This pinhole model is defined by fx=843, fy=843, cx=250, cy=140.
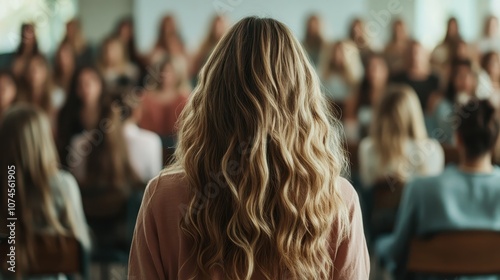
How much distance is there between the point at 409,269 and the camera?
312cm

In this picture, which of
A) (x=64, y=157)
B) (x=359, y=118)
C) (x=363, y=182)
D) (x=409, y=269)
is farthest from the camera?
(x=359, y=118)

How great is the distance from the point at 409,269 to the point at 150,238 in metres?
1.82

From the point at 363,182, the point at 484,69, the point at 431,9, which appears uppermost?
the point at 431,9

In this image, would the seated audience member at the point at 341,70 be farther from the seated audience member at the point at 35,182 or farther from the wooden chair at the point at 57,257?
the wooden chair at the point at 57,257

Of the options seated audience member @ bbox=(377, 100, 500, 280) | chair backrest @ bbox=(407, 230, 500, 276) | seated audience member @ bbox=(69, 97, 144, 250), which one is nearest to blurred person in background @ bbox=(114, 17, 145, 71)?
seated audience member @ bbox=(69, 97, 144, 250)

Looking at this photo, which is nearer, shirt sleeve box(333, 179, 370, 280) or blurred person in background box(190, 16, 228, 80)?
shirt sleeve box(333, 179, 370, 280)

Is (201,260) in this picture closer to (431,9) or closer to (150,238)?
(150,238)

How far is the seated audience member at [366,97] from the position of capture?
219 inches

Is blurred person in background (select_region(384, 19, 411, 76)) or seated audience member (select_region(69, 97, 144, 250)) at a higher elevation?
blurred person in background (select_region(384, 19, 411, 76))

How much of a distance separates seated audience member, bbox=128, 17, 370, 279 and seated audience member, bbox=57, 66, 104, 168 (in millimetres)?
3802

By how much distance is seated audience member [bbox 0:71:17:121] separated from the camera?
5496 millimetres

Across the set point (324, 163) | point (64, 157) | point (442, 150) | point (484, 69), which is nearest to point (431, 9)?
point (484, 69)

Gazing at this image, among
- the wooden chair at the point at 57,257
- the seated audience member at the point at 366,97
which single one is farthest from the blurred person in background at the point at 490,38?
the wooden chair at the point at 57,257

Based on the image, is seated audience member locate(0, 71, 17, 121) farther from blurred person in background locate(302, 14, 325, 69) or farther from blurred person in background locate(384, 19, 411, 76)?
blurred person in background locate(384, 19, 411, 76)
